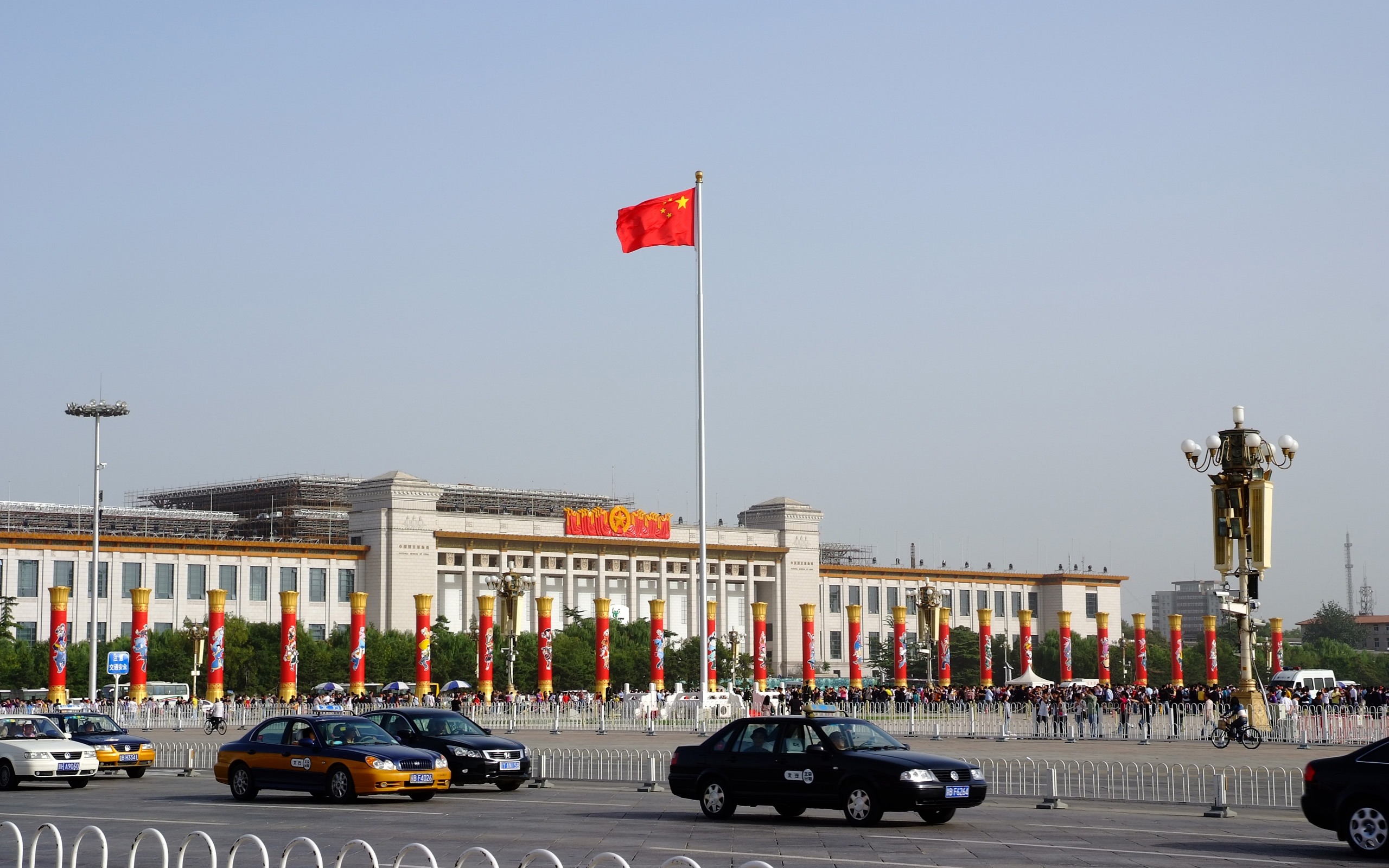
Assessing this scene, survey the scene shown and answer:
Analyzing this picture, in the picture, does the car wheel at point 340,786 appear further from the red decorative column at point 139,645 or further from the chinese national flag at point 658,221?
the red decorative column at point 139,645

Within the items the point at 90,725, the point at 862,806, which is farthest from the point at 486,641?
the point at 862,806

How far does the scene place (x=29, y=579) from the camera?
291 feet

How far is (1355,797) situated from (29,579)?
8548 centimetres

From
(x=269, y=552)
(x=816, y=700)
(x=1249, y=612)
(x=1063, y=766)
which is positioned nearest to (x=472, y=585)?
(x=269, y=552)

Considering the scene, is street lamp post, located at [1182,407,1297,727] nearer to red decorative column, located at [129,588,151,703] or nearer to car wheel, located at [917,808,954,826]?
car wheel, located at [917,808,954,826]

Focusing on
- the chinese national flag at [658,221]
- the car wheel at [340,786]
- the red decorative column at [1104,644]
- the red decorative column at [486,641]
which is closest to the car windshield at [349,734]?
the car wheel at [340,786]

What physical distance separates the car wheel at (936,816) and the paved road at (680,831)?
5.3 inches

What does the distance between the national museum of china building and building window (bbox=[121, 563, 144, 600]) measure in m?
0.09

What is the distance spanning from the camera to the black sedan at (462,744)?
23.2 metres

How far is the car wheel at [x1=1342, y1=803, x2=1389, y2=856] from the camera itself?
1482 centimetres

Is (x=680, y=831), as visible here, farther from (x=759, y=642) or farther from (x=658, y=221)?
(x=759, y=642)

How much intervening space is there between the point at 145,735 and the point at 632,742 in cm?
1634

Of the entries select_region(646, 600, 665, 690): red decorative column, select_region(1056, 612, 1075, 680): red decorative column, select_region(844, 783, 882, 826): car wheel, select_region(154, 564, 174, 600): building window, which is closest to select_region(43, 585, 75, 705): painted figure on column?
select_region(646, 600, 665, 690): red decorative column

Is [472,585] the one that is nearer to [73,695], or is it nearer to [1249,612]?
[73,695]
